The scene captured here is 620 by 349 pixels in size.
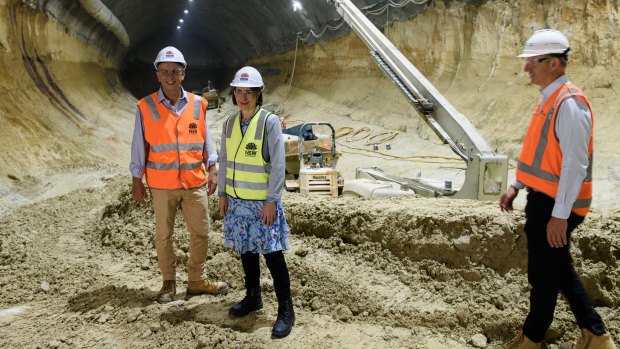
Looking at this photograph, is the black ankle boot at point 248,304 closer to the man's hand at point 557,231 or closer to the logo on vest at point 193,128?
the logo on vest at point 193,128

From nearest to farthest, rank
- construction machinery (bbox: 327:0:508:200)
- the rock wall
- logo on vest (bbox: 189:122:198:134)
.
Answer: logo on vest (bbox: 189:122:198:134), construction machinery (bbox: 327:0:508:200), the rock wall

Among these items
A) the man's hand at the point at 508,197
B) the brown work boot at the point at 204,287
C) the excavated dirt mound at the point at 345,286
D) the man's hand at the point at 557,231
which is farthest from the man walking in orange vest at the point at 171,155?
the man's hand at the point at 557,231

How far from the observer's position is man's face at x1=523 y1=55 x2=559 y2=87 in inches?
96.9

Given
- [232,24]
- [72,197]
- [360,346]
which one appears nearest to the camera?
[360,346]

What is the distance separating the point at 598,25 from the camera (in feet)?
31.1

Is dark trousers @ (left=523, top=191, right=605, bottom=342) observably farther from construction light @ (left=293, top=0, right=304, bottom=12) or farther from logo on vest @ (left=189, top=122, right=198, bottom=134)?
construction light @ (left=293, top=0, right=304, bottom=12)

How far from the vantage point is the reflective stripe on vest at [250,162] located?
3.13 meters

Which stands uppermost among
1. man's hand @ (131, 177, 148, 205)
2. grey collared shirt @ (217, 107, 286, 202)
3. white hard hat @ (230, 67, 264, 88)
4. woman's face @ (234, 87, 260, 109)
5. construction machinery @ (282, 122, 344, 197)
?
white hard hat @ (230, 67, 264, 88)

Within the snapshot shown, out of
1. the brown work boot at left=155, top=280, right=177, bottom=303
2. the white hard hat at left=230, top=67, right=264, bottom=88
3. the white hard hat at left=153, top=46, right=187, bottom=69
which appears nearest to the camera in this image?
the white hard hat at left=230, top=67, right=264, bottom=88

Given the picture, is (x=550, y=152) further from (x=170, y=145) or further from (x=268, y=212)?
(x=170, y=145)

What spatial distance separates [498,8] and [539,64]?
32.7ft

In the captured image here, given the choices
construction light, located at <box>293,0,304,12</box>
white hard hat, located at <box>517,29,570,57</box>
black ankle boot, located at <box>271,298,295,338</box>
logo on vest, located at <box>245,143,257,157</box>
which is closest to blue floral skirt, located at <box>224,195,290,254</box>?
logo on vest, located at <box>245,143,257,157</box>

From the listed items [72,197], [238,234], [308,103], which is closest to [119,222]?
[72,197]

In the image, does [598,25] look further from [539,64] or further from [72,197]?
[72,197]
